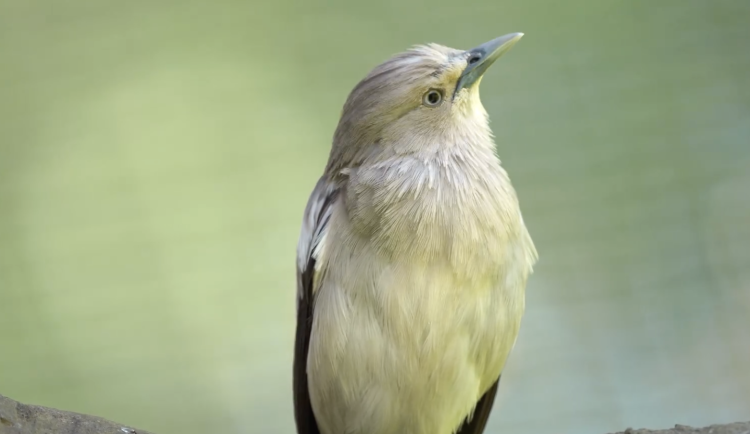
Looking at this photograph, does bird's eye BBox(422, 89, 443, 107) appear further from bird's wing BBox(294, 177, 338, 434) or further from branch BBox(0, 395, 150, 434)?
branch BBox(0, 395, 150, 434)

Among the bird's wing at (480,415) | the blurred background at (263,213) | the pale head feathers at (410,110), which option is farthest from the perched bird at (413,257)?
the blurred background at (263,213)

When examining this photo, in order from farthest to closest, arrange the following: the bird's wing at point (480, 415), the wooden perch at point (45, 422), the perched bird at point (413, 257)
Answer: the bird's wing at point (480, 415), the perched bird at point (413, 257), the wooden perch at point (45, 422)

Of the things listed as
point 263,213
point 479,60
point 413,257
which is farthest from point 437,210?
point 263,213

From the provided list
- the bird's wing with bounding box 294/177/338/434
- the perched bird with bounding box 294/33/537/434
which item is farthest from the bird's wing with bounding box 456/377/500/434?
the bird's wing with bounding box 294/177/338/434

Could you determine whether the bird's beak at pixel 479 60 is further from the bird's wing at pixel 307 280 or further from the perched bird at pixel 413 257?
the bird's wing at pixel 307 280

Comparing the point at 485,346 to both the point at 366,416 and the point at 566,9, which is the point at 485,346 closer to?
the point at 366,416

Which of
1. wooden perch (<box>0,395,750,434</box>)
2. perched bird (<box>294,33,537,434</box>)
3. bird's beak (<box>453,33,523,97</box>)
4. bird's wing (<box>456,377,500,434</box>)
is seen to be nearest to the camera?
wooden perch (<box>0,395,750,434</box>)
